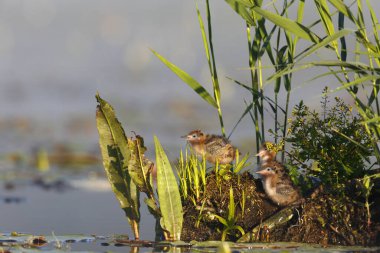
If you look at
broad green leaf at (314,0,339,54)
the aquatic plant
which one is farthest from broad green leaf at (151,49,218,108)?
broad green leaf at (314,0,339,54)

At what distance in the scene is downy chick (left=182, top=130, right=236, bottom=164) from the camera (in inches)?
323

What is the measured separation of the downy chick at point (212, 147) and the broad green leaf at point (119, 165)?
756 mm

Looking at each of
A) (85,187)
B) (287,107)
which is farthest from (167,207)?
(85,187)

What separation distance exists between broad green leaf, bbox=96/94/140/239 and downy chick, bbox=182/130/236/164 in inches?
29.8

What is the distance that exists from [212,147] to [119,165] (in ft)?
3.39

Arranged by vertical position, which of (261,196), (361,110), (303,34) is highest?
(303,34)

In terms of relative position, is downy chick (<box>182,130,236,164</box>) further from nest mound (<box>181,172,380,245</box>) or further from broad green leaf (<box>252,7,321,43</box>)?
broad green leaf (<box>252,7,321,43</box>)

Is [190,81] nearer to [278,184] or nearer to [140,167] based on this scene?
[140,167]

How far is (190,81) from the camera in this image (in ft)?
25.4

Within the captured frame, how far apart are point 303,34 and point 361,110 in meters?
0.77

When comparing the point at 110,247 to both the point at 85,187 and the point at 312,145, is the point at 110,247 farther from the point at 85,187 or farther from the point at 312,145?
the point at 85,187

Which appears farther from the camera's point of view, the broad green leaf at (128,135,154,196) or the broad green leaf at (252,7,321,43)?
the broad green leaf at (128,135,154,196)

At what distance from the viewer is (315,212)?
290 inches

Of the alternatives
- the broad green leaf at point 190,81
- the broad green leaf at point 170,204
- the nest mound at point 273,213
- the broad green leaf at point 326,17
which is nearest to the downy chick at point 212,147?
the nest mound at point 273,213
